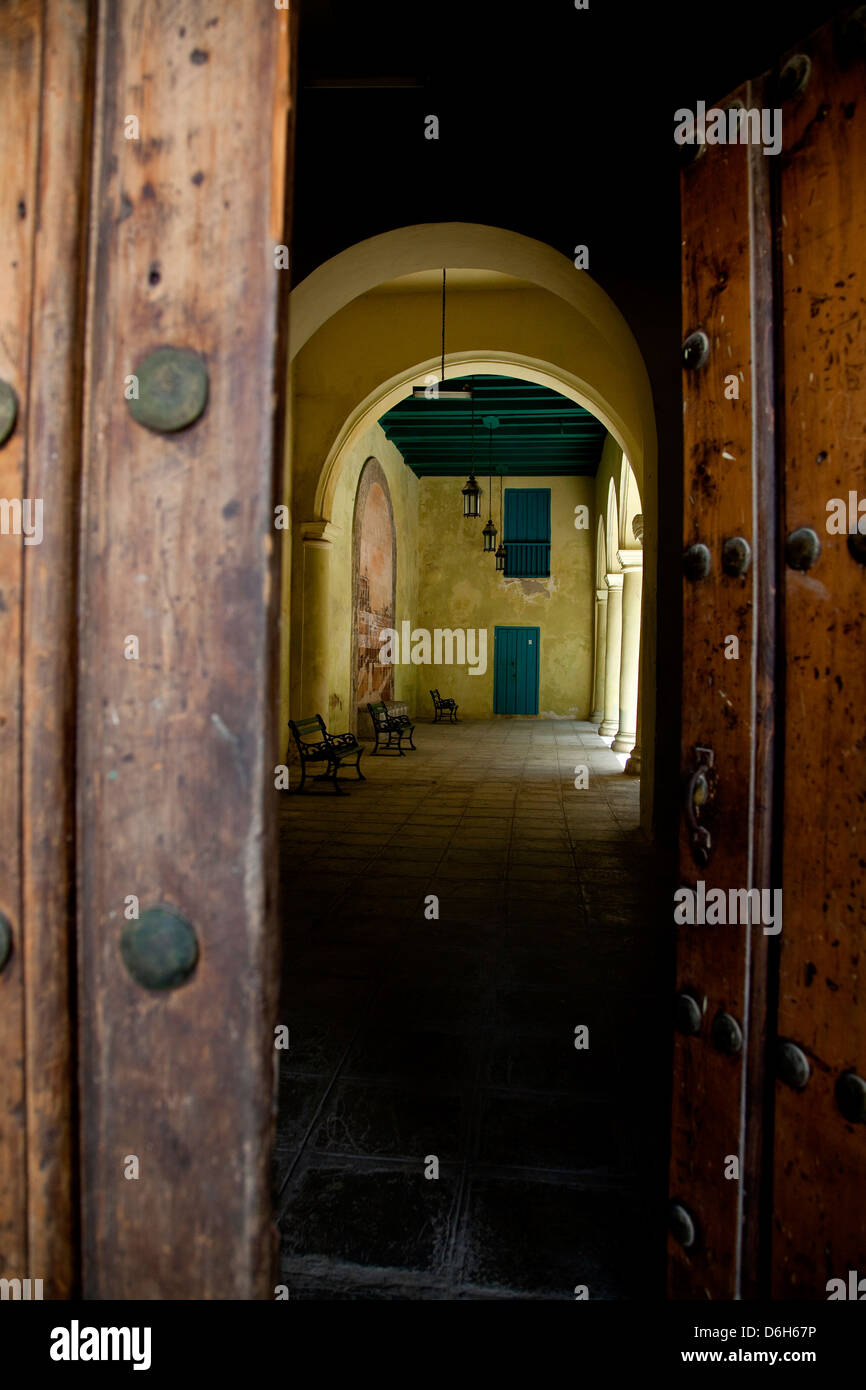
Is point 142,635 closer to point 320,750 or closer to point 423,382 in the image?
point 320,750

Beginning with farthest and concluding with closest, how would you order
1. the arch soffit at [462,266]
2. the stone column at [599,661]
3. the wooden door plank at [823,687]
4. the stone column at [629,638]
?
the stone column at [599,661]
the stone column at [629,638]
the arch soffit at [462,266]
the wooden door plank at [823,687]

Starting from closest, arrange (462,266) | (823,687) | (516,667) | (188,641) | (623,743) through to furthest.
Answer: (188,641)
(823,687)
(462,266)
(623,743)
(516,667)

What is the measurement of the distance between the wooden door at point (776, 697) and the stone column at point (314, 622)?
8288 mm

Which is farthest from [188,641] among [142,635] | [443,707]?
[443,707]

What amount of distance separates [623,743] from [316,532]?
5.93m

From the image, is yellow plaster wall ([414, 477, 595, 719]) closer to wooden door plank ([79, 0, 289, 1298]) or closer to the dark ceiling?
the dark ceiling

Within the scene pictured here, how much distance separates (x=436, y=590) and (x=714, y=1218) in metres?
18.2

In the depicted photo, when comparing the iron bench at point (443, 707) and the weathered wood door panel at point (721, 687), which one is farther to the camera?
the iron bench at point (443, 707)

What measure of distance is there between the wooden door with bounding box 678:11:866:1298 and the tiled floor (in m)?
0.65

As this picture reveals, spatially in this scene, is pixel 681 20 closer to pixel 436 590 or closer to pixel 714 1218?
pixel 714 1218

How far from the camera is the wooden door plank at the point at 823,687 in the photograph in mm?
987

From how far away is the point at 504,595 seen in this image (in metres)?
18.9

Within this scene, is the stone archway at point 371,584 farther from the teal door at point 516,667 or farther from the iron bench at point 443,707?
the teal door at point 516,667

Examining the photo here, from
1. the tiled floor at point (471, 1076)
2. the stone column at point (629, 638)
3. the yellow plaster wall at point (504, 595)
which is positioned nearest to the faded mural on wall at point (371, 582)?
the yellow plaster wall at point (504, 595)
